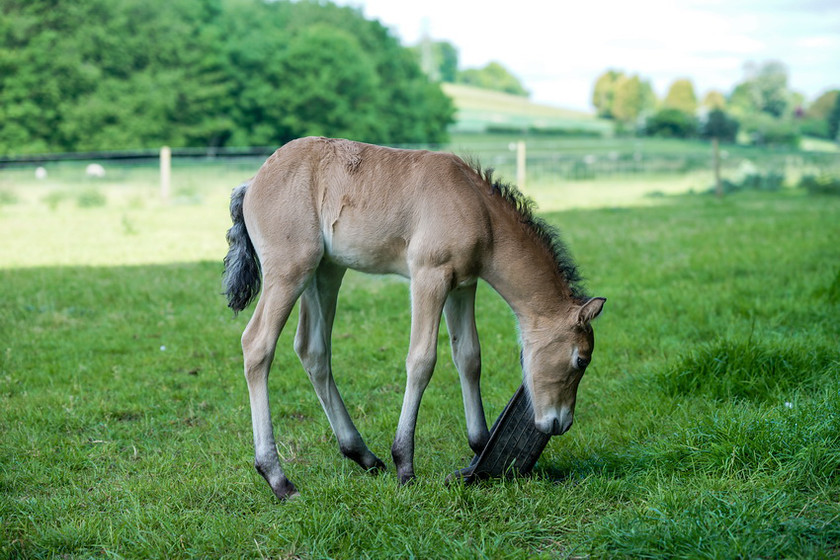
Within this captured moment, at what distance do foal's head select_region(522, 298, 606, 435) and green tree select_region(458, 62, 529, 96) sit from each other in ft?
319

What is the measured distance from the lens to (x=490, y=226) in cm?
395

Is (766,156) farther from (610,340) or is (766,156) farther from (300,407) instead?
(300,407)

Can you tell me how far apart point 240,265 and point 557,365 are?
179cm

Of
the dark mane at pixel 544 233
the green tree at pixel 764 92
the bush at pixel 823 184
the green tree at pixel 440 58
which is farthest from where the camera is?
the green tree at pixel 440 58

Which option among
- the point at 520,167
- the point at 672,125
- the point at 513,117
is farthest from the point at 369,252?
the point at 513,117

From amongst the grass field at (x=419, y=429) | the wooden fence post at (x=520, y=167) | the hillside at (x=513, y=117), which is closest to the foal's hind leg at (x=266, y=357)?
the grass field at (x=419, y=429)

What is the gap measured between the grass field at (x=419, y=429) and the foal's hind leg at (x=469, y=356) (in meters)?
0.21

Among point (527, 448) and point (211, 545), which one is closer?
point (211, 545)

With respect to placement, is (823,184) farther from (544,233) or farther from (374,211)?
(374,211)

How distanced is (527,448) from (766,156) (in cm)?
2508

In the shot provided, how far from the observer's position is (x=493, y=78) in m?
103

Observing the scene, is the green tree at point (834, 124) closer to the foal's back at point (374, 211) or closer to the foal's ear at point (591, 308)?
the foal's ear at point (591, 308)

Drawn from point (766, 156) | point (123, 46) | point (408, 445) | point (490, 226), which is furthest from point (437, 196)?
point (123, 46)

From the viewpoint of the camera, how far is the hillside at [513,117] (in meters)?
59.6
